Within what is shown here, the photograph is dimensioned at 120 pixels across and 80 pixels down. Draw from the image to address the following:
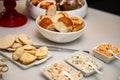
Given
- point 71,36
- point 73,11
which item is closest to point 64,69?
point 71,36

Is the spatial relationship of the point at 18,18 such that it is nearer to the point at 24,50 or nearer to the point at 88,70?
the point at 24,50

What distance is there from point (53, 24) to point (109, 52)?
20 cm

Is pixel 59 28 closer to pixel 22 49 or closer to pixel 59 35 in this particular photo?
pixel 59 35

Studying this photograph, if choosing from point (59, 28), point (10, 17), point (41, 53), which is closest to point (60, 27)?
point (59, 28)

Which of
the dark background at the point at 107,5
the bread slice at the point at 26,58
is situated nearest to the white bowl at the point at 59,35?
the bread slice at the point at 26,58

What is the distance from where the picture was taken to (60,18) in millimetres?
730

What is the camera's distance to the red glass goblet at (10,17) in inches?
33.7

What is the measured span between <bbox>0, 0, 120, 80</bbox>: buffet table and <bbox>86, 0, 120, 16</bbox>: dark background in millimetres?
20

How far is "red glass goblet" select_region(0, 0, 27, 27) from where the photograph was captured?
33.7 inches

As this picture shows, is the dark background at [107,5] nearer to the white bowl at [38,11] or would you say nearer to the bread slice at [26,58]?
the white bowl at [38,11]

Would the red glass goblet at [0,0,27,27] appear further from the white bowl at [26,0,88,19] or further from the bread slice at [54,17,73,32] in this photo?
the bread slice at [54,17,73,32]

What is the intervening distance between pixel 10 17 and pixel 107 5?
451mm

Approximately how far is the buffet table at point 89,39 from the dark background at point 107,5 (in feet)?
0.07

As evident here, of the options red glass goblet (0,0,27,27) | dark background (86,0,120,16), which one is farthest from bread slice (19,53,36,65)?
dark background (86,0,120,16)
